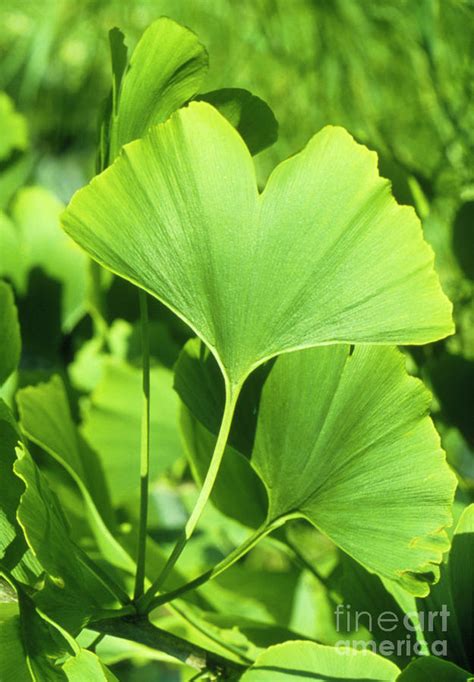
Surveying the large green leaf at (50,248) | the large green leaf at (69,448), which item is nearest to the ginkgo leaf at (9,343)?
the large green leaf at (69,448)

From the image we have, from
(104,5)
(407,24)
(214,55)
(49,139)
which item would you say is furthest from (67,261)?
(49,139)

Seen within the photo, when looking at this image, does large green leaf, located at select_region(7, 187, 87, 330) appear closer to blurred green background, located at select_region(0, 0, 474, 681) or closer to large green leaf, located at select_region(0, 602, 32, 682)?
blurred green background, located at select_region(0, 0, 474, 681)

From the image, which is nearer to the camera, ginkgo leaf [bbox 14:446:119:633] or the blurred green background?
ginkgo leaf [bbox 14:446:119:633]

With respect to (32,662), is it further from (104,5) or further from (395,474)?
(104,5)

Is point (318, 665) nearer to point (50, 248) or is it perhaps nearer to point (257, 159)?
point (50, 248)

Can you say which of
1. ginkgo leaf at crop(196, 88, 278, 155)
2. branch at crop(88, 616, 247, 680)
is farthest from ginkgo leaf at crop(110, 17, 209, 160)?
branch at crop(88, 616, 247, 680)

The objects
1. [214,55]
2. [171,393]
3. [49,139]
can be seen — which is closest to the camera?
[171,393]

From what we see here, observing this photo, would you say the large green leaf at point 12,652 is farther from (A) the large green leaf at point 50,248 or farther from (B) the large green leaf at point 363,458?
(A) the large green leaf at point 50,248
